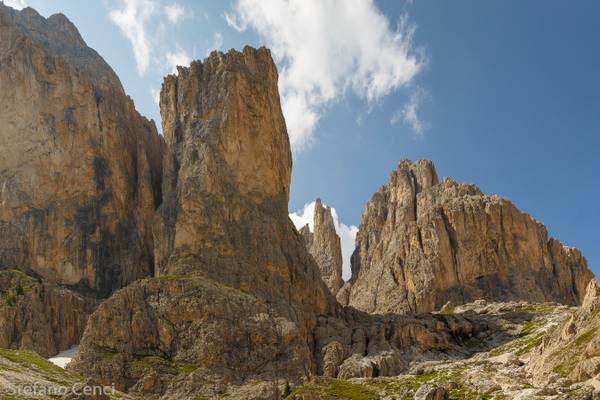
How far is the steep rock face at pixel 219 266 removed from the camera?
99.6 meters

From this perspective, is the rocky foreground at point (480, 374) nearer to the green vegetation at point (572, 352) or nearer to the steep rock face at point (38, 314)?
the green vegetation at point (572, 352)

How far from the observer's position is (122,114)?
151m

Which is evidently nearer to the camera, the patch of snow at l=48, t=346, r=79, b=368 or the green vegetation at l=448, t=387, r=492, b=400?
the green vegetation at l=448, t=387, r=492, b=400

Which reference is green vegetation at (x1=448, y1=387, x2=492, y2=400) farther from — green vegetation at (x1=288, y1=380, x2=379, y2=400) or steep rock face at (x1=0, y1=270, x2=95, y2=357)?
steep rock face at (x1=0, y1=270, x2=95, y2=357)

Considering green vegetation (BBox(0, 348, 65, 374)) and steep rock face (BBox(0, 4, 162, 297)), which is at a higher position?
steep rock face (BBox(0, 4, 162, 297))

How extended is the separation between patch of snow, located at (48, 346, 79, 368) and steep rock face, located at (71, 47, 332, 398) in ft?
29.7

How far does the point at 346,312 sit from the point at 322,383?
1673 inches

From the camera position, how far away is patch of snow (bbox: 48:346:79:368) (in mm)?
107719

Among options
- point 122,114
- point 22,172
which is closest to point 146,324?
point 22,172

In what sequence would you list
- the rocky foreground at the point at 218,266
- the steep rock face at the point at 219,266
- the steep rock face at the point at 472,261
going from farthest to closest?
the steep rock face at the point at 472,261 < the steep rock face at the point at 219,266 < the rocky foreground at the point at 218,266

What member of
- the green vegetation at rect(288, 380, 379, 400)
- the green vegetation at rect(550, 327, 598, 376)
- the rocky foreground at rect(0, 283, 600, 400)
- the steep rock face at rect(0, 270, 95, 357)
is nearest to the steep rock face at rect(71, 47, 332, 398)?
the rocky foreground at rect(0, 283, 600, 400)

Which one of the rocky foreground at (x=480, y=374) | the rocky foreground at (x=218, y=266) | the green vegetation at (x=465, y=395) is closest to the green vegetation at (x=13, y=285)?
the rocky foreground at (x=218, y=266)

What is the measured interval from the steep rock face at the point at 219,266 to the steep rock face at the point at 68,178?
12460 mm

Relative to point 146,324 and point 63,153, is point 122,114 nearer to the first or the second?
point 63,153
